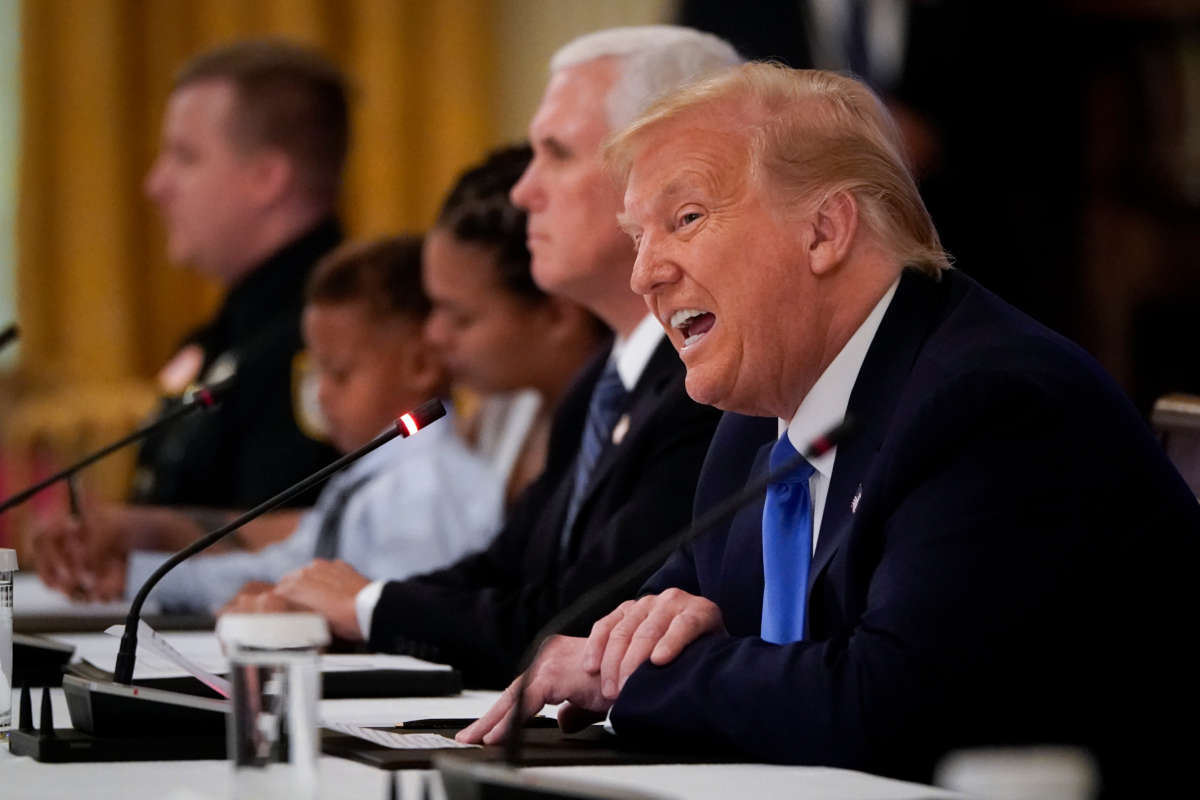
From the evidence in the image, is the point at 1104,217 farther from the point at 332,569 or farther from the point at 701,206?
the point at 701,206

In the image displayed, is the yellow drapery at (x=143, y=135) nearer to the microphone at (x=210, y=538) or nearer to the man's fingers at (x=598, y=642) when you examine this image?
the microphone at (x=210, y=538)

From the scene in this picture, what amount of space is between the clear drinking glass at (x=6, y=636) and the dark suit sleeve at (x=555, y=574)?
80cm

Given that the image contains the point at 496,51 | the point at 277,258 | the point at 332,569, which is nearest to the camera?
the point at 332,569

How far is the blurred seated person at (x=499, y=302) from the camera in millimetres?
3461

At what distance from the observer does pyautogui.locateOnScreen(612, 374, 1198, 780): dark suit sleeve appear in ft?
5.38

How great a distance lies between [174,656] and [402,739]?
228 millimetres

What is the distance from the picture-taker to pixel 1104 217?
5512mm

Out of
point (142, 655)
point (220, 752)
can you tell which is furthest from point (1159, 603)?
point (142, 655)

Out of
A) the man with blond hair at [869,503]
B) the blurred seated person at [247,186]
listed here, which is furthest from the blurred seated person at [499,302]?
the man with blond hair at [869,503]

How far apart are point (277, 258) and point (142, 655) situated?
282 centimetres

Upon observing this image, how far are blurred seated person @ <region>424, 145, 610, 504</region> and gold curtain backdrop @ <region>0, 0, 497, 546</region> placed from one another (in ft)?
8.45

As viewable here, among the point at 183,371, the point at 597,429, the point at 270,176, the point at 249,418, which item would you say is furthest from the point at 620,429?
the point at 270,176

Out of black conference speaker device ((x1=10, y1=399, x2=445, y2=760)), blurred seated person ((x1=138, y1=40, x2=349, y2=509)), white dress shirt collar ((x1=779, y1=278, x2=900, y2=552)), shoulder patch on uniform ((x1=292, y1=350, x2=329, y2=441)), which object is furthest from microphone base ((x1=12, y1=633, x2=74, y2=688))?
blurred seated person ((x1=138, y1=40, x2=349, y2=509))

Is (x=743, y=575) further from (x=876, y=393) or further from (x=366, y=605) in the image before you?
(x=366, y=605)
